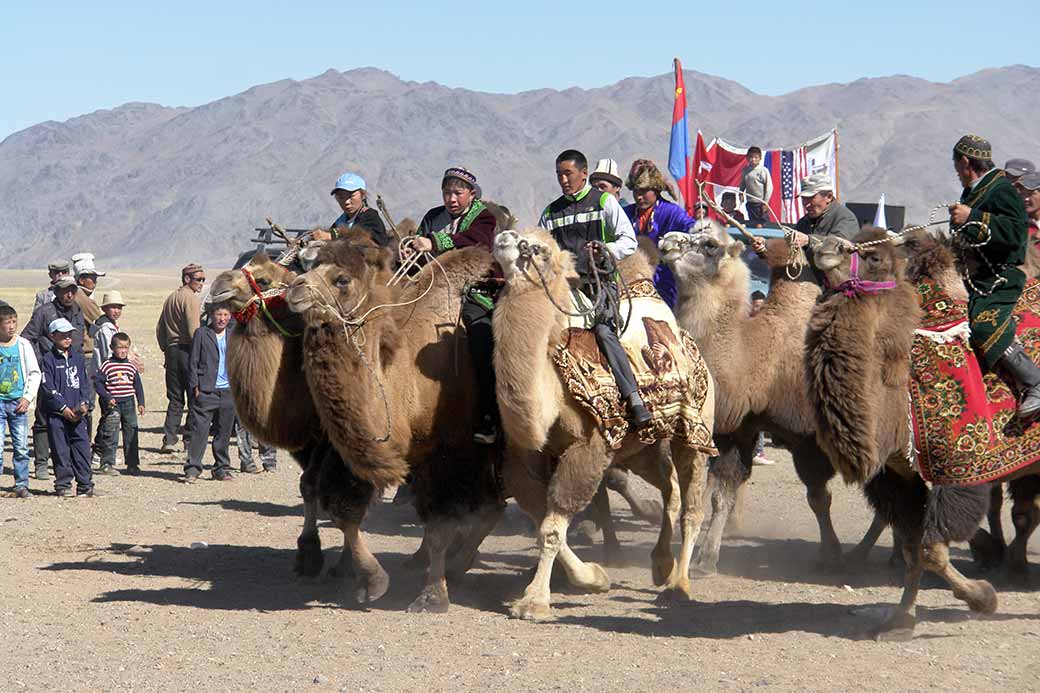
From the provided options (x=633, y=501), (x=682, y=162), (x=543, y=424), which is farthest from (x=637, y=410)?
(x=682, y=162)

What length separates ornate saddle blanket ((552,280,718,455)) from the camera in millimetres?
8062

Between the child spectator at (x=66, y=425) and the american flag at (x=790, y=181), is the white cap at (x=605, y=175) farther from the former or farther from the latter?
the american flag at (x=790, y=181)

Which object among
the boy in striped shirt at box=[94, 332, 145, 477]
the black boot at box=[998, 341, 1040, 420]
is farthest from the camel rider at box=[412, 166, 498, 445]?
the boy in striped shirt at box=[94, 332, 145, 477]

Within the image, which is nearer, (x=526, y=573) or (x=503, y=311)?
(x=503, y=311)

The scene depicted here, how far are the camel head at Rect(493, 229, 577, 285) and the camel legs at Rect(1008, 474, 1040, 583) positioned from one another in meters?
3.59

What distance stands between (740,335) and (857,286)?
194cm

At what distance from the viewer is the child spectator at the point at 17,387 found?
12.8 m

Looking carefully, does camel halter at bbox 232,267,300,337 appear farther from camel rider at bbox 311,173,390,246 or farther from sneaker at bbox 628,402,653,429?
sneaker at bbox 628,402,653,429

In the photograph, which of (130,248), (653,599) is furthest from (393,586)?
(130,248)

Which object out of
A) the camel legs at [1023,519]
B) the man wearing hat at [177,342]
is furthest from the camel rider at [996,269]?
the man wearing hat at [177,342]

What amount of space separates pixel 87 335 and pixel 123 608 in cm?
810

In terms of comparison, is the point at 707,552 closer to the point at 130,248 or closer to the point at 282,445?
the point at 282,445

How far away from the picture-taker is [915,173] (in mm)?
141000

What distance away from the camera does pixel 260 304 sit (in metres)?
8.87
